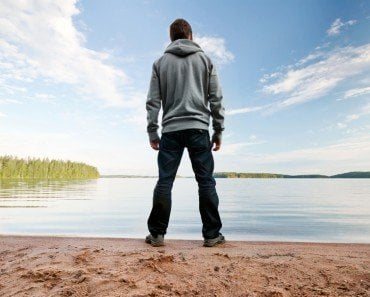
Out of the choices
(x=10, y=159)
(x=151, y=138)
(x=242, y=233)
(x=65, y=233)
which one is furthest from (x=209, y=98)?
(x=10, y=159)

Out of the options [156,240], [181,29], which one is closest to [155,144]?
[156,240]

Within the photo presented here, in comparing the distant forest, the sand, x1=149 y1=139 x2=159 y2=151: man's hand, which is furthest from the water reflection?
the distant forest

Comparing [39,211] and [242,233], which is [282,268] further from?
[39,211]

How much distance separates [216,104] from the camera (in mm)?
4602

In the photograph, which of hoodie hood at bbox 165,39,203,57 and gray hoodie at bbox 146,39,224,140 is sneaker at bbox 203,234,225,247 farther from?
hoodie hood at bbox 165,39,203,57

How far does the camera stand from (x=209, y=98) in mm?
4668

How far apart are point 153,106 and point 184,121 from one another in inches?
20.3

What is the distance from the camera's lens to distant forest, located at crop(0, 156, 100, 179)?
2384 inches

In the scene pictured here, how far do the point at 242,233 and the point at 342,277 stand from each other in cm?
430

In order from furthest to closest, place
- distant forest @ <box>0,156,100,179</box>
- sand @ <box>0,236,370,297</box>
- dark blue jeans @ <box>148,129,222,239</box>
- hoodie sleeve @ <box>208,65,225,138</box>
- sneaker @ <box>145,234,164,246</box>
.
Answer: distant forest @ <box>0,156,100,179</box> < hoodie sleeve @ <box>208,65,225,138</box> < dark blue jeans @ <box>148,129,222,239</box> < sneaker @ <box>145,234,164,246</box> < sand @ <box>0,236,370,297</box>

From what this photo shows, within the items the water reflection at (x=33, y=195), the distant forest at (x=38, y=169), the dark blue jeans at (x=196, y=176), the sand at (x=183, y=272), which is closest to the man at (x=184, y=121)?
the dark blue jeans at (x=196, y=176)

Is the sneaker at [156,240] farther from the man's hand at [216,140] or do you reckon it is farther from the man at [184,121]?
the man's hand at [216,140]

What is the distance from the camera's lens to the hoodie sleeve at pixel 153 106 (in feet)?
15.3

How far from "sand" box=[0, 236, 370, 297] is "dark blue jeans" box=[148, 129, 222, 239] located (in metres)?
0.54
